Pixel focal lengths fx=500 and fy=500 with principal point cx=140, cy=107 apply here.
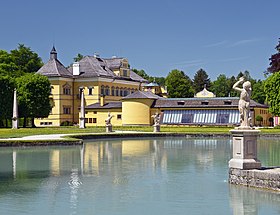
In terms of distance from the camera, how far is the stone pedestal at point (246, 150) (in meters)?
14.4

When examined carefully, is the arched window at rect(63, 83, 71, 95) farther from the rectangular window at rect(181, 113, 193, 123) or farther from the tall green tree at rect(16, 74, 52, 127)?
the rectangular window at rect(181, 113, 193, 123)

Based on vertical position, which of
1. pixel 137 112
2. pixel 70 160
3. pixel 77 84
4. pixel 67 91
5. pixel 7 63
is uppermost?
pixel 7 63

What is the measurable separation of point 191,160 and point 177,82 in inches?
2697

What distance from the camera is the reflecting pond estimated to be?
38.7 ft

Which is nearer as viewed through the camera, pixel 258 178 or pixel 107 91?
pixel 258 178

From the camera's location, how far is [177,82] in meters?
90.8

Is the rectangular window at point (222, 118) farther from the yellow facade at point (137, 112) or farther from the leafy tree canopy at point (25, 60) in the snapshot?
the leafy tree canopy at point (25, 60)

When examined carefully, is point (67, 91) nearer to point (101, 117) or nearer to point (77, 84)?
point (77, 84)

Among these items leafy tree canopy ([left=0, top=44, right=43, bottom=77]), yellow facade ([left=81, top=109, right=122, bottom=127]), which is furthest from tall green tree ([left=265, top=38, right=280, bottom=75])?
leafy tree canopy ([left=0, top=44, right=43, bottom=77])

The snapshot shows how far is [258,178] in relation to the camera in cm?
1382

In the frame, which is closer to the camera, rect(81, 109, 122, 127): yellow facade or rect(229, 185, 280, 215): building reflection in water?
rect(229, 185, 280, 215): building reflection in water

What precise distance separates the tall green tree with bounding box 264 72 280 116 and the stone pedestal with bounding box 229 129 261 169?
36751 mm

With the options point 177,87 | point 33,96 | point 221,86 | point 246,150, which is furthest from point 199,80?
point 246,150

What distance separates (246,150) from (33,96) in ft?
160
